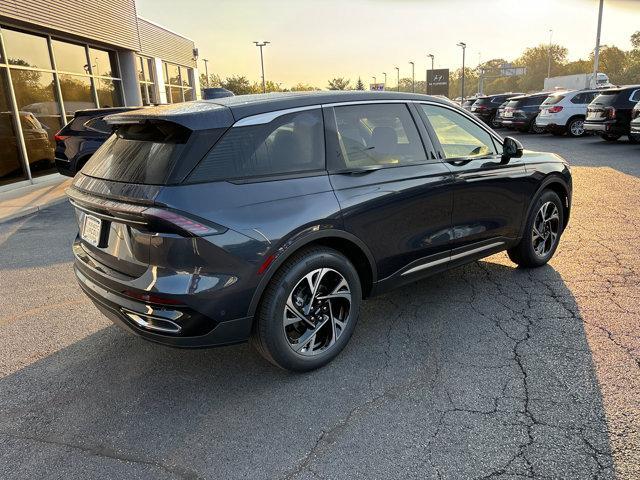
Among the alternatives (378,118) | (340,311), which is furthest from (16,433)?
(378,118)

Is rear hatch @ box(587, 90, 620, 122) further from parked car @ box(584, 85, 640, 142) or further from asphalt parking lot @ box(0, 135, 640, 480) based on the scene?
asphalt parking lot @ box(0, 135, 640, 480)

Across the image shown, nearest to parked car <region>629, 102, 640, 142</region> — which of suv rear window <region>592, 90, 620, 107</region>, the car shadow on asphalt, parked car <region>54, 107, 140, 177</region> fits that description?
suv rear window <region>592, 90, 620, 107</region>

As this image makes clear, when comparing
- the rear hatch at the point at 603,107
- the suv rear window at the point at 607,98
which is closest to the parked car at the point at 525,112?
the rear hatch at the point at 603,107

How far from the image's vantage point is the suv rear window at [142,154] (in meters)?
2.61

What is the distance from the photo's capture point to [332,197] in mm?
2990

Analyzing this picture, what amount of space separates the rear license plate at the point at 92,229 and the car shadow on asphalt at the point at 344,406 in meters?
0.91

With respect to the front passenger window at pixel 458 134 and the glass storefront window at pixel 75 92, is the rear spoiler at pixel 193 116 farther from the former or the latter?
the glass storefront window at pixel 75 92

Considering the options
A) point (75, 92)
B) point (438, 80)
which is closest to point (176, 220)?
point (75, 92)

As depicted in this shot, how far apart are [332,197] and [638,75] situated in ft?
264

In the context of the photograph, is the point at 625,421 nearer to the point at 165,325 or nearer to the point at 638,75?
the point at 165,325

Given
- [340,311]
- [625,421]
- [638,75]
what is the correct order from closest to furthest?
[625,421]
[340,311]
[638,75]

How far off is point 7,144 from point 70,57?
417 centimetres

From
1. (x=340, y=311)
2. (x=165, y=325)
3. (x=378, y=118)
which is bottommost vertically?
(x=340, y=311)

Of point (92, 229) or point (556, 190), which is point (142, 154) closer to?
point (92, 229)
